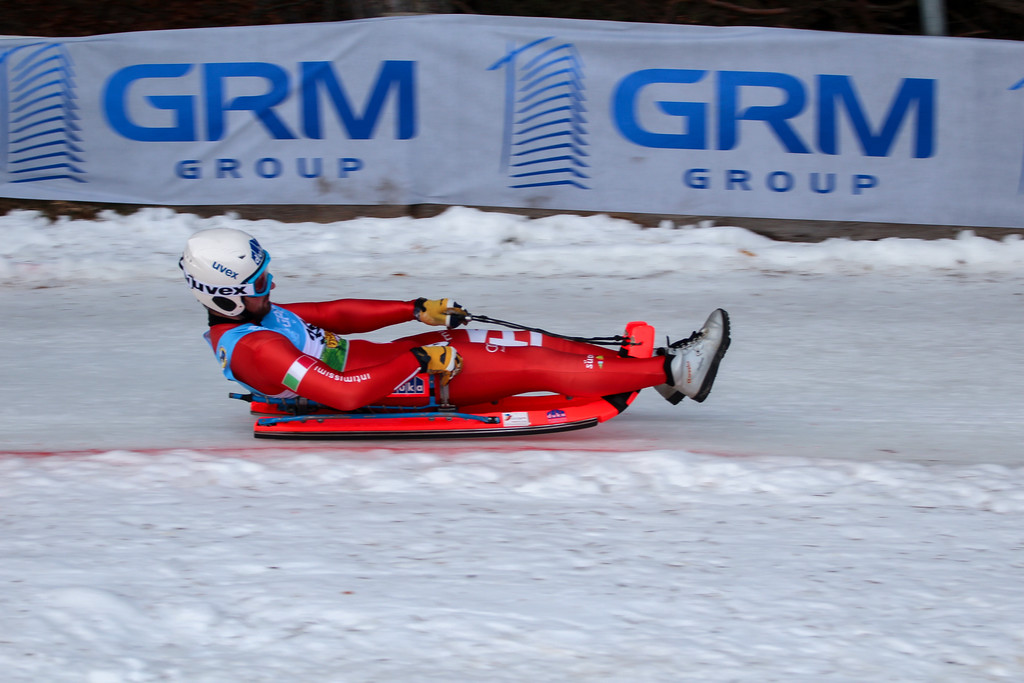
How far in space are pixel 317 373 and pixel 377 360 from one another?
0.52m

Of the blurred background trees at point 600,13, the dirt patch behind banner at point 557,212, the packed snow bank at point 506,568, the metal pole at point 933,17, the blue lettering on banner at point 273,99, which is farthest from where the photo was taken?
the blurred background trees at point 600,13

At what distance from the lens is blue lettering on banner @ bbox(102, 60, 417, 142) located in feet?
24.4

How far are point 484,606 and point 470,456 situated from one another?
117 cm

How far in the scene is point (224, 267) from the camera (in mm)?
3547

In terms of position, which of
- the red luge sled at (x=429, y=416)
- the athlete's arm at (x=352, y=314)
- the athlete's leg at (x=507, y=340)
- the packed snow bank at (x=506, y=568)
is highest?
the athlete's arm at (x=352, y=314)

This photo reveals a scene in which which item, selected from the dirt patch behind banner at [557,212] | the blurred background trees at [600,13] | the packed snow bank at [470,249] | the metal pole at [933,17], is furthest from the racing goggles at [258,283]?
the blurred background trees at [600,13]

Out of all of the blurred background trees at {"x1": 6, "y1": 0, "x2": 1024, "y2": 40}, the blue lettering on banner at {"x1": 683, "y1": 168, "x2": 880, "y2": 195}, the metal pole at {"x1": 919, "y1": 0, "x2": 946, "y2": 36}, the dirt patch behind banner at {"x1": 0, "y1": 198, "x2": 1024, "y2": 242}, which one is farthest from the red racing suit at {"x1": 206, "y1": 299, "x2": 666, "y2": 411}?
the blurred background trees at {"x1": 6, "y1": 0, "x2": 1024, "y2": 40}

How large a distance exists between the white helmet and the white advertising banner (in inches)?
159

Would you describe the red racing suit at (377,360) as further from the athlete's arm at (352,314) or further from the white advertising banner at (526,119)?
the white advertising banner at (526,119)

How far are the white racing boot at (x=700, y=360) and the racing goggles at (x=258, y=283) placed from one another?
1.52m

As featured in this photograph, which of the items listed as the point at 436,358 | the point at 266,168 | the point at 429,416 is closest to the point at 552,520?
the point at 436,358

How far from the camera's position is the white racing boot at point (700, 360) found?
3719 millimetres

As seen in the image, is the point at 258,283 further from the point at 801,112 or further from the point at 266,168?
the point at 801,112

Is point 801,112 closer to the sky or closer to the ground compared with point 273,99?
closer to the ground
